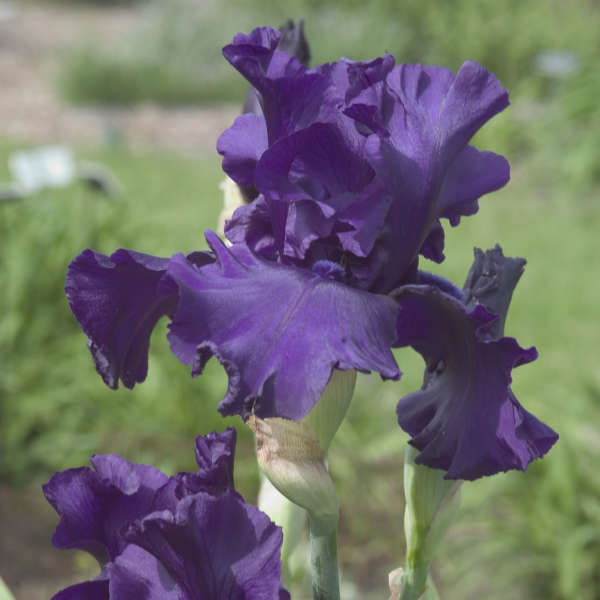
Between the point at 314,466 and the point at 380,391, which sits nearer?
the point at 314,466

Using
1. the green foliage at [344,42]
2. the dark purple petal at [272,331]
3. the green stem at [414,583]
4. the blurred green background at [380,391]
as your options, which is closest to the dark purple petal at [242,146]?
the dark purple petal at [272,331]

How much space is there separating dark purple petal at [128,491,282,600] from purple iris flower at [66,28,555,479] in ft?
0.39

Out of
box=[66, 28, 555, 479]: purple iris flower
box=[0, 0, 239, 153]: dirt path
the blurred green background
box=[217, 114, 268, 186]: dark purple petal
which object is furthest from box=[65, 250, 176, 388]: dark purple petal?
box=[0, 0, 239, 153]: dirt path

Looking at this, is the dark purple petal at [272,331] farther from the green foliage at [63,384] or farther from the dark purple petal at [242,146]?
the green foliage at [63,384]

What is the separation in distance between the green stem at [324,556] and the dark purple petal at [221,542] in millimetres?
84

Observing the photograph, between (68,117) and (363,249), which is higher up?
(363,249)

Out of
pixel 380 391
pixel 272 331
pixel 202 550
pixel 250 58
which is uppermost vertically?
pixel 250 58

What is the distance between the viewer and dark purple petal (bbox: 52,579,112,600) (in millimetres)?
564

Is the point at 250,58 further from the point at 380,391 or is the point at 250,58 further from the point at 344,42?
the point at 344,42

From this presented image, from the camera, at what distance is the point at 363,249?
22.4 inches

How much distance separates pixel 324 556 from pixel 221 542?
0.35ft

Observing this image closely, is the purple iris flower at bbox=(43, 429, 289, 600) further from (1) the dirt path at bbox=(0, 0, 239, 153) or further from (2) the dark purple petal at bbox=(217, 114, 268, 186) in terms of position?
(1) the dirt path at bbox=(0, 0, 239, 153)

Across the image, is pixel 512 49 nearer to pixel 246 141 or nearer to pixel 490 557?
pixel 490 557

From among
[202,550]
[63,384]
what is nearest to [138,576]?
[202,550]
